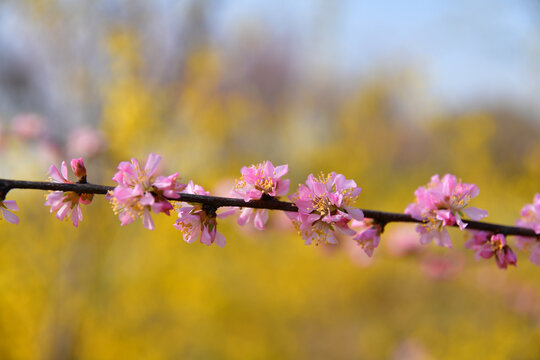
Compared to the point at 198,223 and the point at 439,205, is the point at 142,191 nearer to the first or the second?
the point at 198,223

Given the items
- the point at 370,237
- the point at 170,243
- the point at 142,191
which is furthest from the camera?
Result: the point at 170,243

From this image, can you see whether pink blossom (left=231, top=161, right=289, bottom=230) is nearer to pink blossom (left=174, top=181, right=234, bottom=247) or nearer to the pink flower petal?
pink blossom (left=174, top=181, right=234, bottom=247)

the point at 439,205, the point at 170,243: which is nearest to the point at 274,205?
the point at 439,205

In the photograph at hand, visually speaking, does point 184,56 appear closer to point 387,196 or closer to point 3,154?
point 3,154

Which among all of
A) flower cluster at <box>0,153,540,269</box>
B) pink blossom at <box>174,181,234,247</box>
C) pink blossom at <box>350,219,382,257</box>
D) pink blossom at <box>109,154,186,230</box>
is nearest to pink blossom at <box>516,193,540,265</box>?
flower cluster at <box>0,153,540,269</box>

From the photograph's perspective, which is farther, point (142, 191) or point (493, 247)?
point (493, 247)

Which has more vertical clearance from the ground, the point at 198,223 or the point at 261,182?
the point at 261,182

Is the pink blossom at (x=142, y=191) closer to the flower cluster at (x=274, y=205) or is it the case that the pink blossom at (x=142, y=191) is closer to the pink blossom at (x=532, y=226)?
the flower cluster at (x=274, y=205)

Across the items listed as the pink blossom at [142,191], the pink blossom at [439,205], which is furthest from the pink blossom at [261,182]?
the pink blossom at [439,205]
